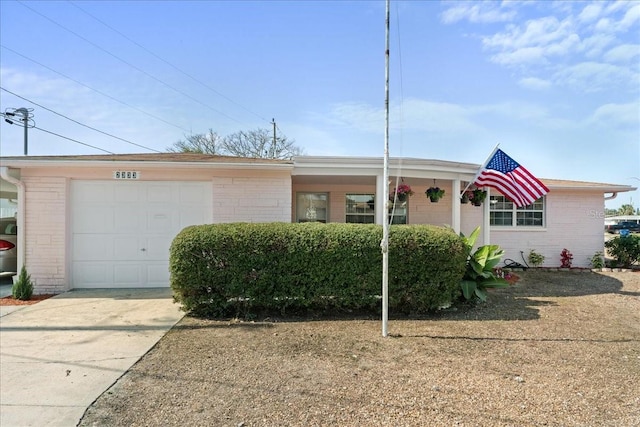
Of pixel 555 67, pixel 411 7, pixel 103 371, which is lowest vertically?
pixel 103 371

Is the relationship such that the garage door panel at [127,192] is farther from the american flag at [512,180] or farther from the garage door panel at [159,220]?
the american flag at [512,180]

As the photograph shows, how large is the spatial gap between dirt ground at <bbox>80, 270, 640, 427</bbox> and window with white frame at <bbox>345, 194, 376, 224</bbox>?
527 centimetres

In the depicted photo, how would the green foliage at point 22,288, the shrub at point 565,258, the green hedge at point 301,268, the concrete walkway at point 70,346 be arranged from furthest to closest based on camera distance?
the shrub at point 565,258
the green foliage at point 22,288
the green hedge at point 301,268
the concrete walkway at point 70,346

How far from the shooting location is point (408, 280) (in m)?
5.65

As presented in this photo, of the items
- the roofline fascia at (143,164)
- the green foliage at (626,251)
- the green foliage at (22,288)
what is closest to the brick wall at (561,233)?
the green foliage at (626,251)

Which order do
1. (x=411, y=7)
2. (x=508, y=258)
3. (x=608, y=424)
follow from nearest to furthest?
(x=608, y=424) < (x=411, y=7) < (x=508, y=258)

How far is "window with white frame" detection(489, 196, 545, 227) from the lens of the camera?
36.2 ft

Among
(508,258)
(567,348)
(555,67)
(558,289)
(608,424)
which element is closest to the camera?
(608,424)

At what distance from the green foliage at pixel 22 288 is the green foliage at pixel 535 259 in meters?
12.2

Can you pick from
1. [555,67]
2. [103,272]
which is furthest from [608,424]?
[555,67]

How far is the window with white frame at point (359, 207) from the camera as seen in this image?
35.7ft

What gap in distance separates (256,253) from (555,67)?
8.73 meters

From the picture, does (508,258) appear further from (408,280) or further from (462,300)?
(408,280)

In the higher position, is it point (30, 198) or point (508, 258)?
point (30, 198)
